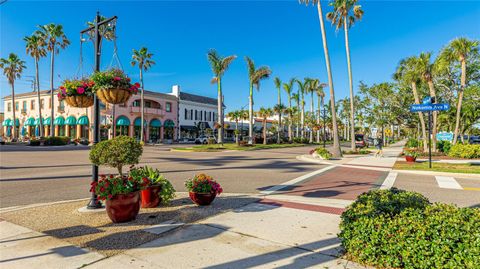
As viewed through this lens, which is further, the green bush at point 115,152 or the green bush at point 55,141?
the green bush at point 55,141

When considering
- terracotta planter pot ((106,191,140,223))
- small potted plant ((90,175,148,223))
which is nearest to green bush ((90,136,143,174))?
small potted plant ((90,175,148,223))

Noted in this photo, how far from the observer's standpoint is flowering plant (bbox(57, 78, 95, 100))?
19.4 feet

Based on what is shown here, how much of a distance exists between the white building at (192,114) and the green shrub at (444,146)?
127ft

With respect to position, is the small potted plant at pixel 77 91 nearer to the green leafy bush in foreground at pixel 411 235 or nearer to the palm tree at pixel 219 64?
the green leafy bush in foreground at pixel 411 235

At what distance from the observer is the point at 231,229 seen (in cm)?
501

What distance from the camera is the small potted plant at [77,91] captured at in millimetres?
5918

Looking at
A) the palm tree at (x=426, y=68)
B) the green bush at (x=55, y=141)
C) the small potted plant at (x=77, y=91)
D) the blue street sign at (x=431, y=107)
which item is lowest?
the green bush at (x=55, y=141)

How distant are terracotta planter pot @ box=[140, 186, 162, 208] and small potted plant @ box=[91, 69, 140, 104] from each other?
2.12 m

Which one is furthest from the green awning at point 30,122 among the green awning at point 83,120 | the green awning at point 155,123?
the green awning at point 155,123

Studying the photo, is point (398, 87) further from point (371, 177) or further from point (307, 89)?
point (371, 177)

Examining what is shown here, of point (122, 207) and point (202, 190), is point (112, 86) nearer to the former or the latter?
point (122, 207)

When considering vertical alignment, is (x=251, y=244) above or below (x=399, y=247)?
below

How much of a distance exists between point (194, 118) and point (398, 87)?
39.6 metres

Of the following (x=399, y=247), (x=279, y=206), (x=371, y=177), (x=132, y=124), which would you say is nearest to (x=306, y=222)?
(x=279, y=206)
